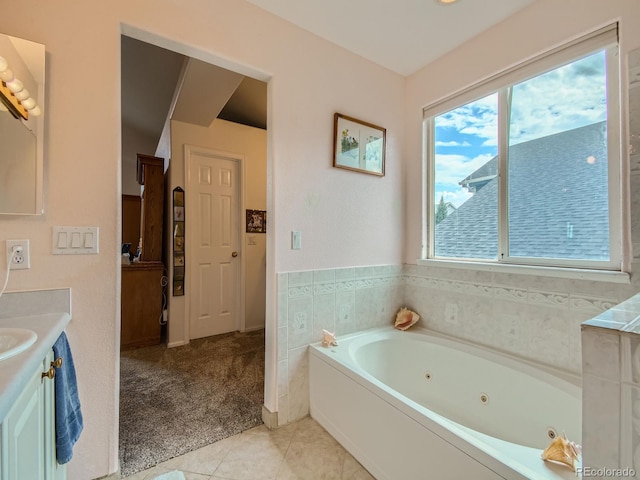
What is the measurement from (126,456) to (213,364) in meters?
1.08

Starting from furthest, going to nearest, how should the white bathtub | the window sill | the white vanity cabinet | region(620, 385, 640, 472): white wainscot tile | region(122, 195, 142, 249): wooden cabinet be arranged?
region(122, 195, 142, 249): wooden cabinet → the window sill → the white bathtub → the white vanity cabinet → region(620, 385, 640, 472): white wainscot tile

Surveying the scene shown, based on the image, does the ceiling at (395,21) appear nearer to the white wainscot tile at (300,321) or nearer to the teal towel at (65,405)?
the white wainscot tile at (300,321)

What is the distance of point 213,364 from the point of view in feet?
8.39

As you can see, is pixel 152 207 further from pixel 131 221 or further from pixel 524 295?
pixel 524 295

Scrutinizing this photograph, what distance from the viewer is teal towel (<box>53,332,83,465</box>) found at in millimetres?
986

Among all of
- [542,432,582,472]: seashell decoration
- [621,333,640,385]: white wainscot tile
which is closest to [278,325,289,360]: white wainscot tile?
[542,432,582,472]: seashell decoration

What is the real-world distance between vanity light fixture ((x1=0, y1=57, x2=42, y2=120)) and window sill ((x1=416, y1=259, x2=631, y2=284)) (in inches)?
93.7

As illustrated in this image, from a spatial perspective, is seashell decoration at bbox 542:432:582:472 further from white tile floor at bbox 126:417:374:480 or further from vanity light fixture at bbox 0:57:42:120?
vanity light fixture at bbox 0:57:42:120

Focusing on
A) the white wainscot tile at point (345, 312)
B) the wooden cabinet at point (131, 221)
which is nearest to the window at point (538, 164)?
the white wainscot tile at point (345, 312)

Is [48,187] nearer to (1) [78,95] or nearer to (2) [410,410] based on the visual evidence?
(1) [78,95]

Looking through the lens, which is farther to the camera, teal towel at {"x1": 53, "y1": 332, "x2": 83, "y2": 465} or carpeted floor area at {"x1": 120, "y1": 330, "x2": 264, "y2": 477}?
carpeted floor area at {"x1": 120, "y1": 330, "x2": 264, "y2": 477}

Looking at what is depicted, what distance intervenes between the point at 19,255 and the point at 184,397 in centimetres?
142

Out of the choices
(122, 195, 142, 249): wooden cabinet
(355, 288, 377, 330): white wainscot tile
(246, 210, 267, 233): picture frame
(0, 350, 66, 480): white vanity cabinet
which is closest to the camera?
(0, 350, 66, 480): white vanity cabinet

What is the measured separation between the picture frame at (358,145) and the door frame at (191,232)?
1.76 metres
